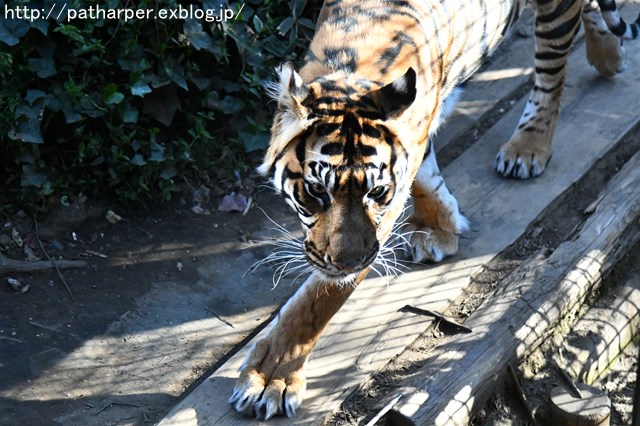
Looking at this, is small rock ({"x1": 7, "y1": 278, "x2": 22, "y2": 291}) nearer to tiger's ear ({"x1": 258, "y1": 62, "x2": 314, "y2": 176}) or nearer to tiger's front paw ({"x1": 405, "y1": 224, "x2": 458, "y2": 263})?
tiger's ear ({"x1": 258, "y1": 62, "x2": 314, "y2": 176})

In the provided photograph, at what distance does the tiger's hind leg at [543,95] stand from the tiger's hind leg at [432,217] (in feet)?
1.75

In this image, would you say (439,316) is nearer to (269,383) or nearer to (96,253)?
(269,383)

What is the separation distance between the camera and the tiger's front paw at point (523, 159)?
4418 millimetres

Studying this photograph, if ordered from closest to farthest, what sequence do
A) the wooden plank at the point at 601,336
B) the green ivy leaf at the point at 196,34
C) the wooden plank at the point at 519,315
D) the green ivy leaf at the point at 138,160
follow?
1. the wooden plank at the point at 519,315
2. the wooden plank at the point at 601,336
3. the green ivy leaf at the point at 138,160
4. the green ivy leaf at the point at 196,34

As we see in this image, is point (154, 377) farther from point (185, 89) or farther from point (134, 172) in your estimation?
point (185, 89)

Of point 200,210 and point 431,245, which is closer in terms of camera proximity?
point 431,245

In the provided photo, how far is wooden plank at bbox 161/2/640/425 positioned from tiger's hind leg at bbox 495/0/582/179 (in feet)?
0.26

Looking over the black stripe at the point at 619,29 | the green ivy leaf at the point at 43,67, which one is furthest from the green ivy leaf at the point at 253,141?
the black stripe at the point at 619,29

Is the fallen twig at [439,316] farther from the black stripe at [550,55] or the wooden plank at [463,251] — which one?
the black stripe at [550,55]

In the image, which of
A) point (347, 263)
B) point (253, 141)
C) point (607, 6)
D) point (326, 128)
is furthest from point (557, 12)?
point (347, 263)

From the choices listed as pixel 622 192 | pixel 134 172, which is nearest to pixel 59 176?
pixel 134 172

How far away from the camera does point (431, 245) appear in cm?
394

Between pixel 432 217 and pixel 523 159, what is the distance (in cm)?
65

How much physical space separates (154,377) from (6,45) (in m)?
1.42
